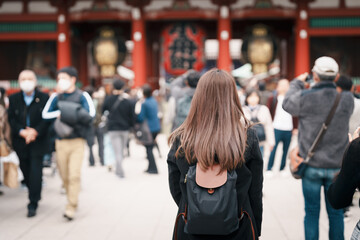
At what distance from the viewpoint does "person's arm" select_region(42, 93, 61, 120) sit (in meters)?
5.19

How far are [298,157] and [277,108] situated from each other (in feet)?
11.3

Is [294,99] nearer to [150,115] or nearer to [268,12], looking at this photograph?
[150,115]

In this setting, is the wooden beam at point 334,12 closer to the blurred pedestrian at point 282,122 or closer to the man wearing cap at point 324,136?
the blurred pedestrian at point 282,122

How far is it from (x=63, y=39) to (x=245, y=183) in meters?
13.5

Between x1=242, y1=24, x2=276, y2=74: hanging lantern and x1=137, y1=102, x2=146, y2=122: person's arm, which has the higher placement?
x1=242, y1=24, x2=276, y2=74: hanging lantern

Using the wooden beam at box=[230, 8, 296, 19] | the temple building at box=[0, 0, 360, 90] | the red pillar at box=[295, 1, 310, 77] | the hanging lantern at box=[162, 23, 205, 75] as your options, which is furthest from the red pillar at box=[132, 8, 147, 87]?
the red pillar at box=[295, 1, 310, 77]

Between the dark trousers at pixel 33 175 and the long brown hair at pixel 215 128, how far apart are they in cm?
334

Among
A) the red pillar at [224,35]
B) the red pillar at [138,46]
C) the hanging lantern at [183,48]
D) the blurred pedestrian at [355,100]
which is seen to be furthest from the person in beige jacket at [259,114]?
the red pillar at [138,46]

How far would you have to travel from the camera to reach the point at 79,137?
515cm

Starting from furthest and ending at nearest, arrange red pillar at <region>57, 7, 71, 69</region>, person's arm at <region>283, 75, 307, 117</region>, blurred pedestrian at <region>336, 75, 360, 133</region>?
red pillar at <region>57, 7, 71, 69</region>, blurred pedestrian at <region>336, 75, 360, 133</region>, person's arm at <region>283, 75, 307, 117</region>

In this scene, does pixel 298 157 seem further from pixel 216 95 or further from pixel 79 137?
pixel 79 137

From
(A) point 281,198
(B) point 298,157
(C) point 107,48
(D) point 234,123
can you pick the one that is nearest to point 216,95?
(D) point 234,123

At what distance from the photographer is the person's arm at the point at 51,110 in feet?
17.0

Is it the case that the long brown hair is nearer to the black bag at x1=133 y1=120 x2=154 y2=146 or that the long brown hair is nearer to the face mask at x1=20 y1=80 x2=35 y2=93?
the face mask at x1=20 y1=80 x2=35 y2=93
